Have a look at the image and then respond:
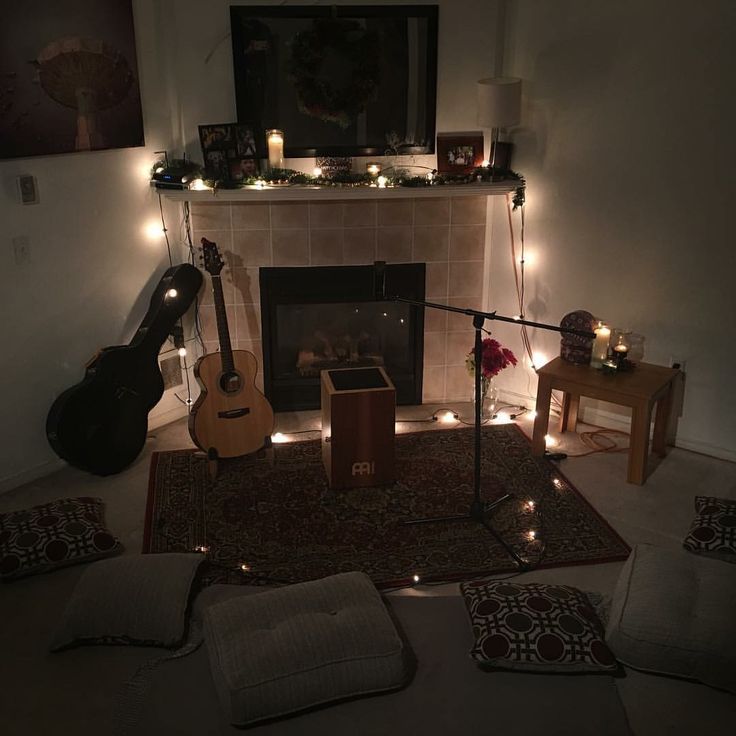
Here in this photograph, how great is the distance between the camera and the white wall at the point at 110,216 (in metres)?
3.55

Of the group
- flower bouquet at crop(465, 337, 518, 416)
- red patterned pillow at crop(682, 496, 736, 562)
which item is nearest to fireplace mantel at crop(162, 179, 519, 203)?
flower bouquet at crop(465, 337, 518, 416)

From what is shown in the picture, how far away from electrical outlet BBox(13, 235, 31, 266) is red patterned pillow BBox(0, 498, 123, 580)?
1098 mm

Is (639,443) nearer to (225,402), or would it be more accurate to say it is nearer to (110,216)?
(225,402)

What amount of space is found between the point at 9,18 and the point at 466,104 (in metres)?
2.22

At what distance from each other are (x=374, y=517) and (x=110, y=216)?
1963mm

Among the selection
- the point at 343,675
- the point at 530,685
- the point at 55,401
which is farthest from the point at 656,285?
the point at 55,401

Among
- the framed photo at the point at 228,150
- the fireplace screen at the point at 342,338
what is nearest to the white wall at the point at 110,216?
the framed photo at the point at 228,150

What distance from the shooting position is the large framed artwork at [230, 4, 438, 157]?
3932mm

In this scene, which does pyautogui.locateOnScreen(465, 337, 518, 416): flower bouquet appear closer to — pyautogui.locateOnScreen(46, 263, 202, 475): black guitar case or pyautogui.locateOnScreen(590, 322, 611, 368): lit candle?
pyautogui.locateOnScreen(590, 322, 611, 368): lit candle

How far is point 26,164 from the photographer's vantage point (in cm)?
343

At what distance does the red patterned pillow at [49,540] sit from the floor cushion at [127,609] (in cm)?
43

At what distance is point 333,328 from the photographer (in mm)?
4598

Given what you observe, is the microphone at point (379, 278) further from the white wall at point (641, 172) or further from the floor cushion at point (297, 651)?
the white wall at point (641, 172)

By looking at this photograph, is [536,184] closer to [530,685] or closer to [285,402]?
[285,402]
